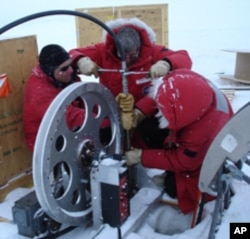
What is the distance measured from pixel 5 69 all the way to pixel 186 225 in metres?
1.61

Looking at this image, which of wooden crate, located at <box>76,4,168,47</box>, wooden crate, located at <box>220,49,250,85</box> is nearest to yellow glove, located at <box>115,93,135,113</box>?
wooden crate, located at <box>220,49,250,85</box>

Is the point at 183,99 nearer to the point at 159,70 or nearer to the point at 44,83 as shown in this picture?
the point at 159,70

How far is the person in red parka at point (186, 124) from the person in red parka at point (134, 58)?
0.46 m

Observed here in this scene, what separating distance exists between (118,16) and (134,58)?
4884 millimetres

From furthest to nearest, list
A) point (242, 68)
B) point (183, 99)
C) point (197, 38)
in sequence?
1. point (197, 38)
2. point (242, 68)
3. point (183, 99)

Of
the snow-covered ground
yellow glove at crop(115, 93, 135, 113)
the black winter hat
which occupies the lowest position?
the snow-covered ground

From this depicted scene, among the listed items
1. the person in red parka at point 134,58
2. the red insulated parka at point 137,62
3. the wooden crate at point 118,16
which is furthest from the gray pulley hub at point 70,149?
the wooden crate at point 118,16

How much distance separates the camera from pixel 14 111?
282cm

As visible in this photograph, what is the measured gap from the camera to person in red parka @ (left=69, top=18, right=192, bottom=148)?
9.25 ft

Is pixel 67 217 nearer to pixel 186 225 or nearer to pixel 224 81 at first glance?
pixel 186 225

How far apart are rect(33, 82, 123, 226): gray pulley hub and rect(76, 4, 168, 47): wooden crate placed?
535 centimetres

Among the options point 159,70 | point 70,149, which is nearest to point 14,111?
point 70,149

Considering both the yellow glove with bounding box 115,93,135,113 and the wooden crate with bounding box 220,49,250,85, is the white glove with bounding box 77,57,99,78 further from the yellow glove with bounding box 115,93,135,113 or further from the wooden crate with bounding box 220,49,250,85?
the wooden crate with bounding box 220,49,250,85

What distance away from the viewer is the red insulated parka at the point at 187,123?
212cm
